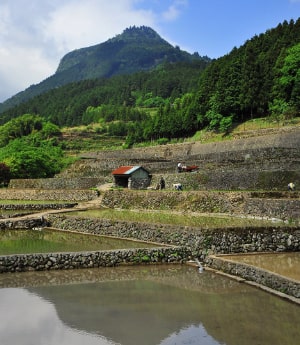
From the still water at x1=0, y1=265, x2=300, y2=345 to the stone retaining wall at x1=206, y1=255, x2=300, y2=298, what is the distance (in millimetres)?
404

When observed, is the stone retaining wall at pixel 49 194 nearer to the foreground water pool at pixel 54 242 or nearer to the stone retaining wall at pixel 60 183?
the stone retaining wall at pixel 60 183

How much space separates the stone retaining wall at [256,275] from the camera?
11.7 meters

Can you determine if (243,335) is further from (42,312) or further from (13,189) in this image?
(13,189)

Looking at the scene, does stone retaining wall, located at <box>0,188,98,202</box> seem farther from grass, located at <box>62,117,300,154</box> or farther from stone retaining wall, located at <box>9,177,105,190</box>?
grass, located at <box>62,117,300,154</box>

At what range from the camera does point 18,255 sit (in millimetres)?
15117

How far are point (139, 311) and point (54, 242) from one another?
9572 millimetres

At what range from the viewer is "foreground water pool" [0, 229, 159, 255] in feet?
57.1

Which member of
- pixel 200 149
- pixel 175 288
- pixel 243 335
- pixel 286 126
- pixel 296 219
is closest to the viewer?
pixel 243 335

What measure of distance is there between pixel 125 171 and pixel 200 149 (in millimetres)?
17350

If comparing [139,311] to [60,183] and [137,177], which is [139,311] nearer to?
[137,177]

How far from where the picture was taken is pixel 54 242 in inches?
770

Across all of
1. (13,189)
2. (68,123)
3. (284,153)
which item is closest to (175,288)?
(284,153)

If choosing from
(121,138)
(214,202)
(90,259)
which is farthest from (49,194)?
(121,138)

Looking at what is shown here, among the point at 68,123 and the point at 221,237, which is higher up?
the point at 68,123
